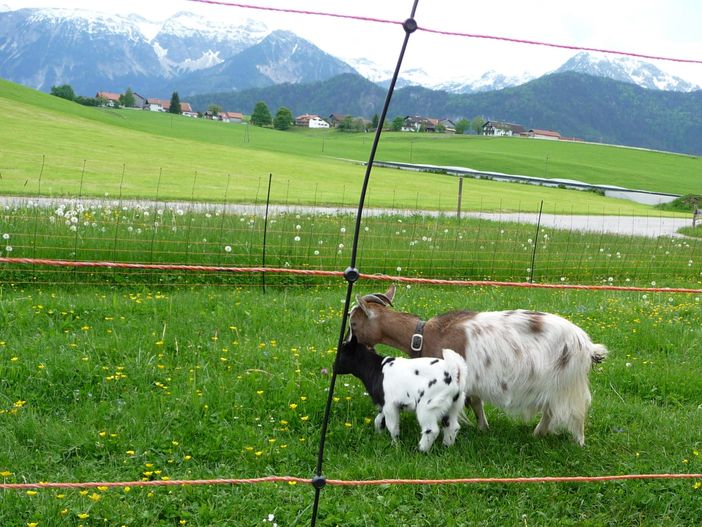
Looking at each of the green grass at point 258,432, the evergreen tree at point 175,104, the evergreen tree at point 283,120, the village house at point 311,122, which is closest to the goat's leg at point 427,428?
the green grass at point 258,432

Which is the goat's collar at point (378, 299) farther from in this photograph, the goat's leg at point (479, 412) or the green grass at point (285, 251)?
the green grass at point (285, 251)

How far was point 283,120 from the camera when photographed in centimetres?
12581

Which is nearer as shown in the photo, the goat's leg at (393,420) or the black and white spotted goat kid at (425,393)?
the black and white spotted goat kid at (425,393)

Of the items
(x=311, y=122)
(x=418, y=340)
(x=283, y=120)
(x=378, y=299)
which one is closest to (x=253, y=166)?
(x=378, y=299)

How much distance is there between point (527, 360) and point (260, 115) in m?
121

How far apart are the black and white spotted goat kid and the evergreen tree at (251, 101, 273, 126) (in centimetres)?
11624

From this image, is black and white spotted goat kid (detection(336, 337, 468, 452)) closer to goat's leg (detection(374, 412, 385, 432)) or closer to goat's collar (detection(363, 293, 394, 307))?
goat's leg (detection(374, 412, 385, 432))

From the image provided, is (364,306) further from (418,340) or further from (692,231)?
(692,231)

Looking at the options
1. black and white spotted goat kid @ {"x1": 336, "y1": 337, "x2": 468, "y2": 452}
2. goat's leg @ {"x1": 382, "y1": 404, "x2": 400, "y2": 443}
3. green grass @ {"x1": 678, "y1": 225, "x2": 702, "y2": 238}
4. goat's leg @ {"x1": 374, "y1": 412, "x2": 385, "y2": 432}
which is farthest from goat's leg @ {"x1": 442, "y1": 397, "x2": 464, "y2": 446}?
green grass @ {"x1": 678, "y1": 225, "x2": 702, "y2": 238}

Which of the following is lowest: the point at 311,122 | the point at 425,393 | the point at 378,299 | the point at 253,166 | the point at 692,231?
the point at 425,393

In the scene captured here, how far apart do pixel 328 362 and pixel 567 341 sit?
2520 mm

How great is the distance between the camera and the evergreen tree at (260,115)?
118 metres

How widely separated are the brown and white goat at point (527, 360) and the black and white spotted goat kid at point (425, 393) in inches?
11.0

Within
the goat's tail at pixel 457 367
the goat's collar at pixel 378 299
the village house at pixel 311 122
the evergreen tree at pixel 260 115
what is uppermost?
the village house at pixel 311 122
